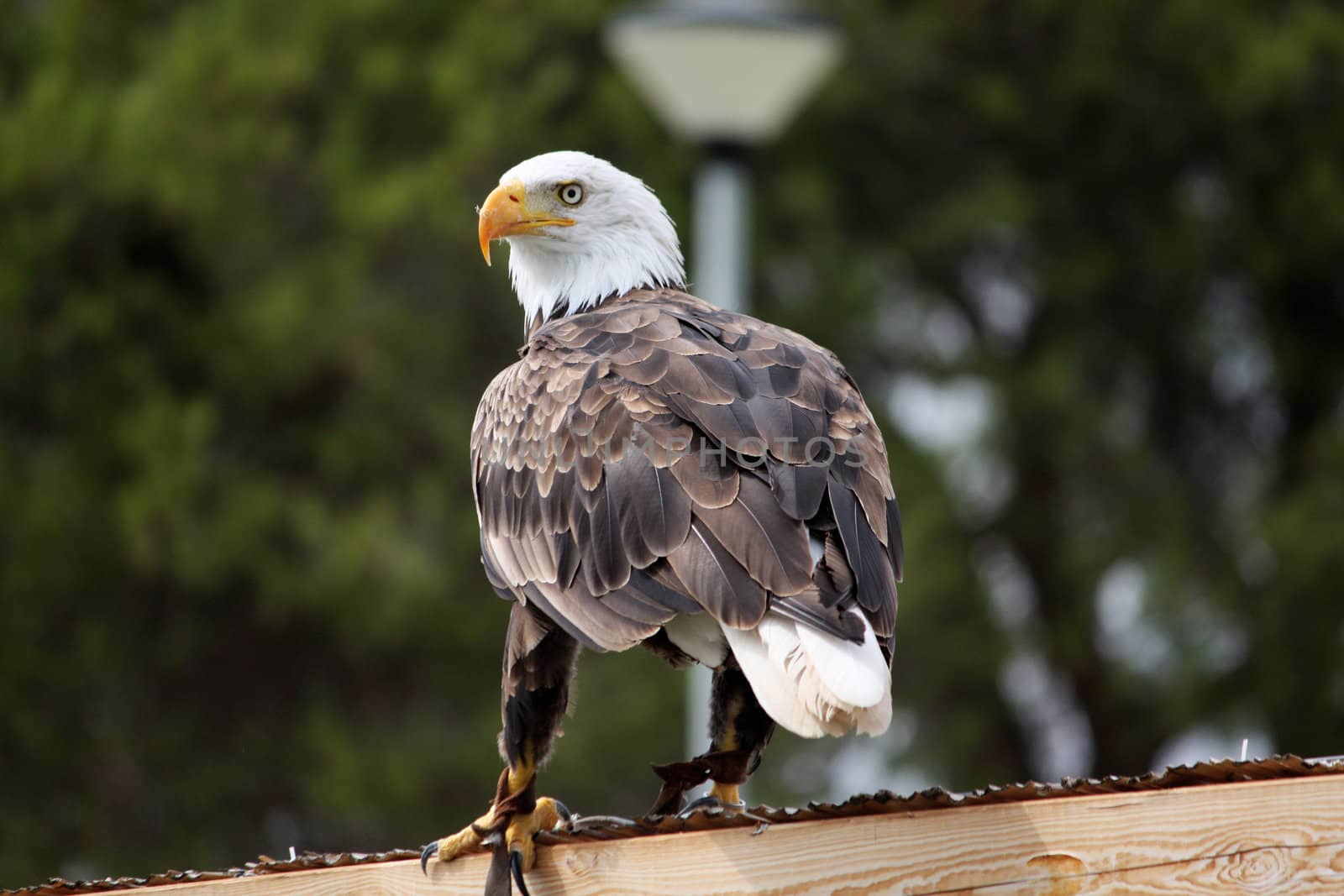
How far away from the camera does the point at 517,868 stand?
3.60 meters

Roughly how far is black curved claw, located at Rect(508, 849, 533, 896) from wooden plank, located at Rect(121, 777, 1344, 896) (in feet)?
1.75

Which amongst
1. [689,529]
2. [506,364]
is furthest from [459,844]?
[506,364]

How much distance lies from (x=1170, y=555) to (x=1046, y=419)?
3.69 feet

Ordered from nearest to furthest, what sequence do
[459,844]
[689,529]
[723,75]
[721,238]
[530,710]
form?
1. [689,529]
2. [459,844]
3. [530,710]
4. [721,238]
5. [723,75]

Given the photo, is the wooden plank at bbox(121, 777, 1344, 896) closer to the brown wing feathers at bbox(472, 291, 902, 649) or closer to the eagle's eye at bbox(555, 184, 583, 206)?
the brown wing feathers at bbox(472, 291, 902, 649)

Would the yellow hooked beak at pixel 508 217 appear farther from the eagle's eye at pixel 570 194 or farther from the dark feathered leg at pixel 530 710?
the dark feathered leg at pixel 530 710

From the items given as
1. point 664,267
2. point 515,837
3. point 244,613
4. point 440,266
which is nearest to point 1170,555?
point 440,266

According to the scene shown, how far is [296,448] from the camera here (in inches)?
445

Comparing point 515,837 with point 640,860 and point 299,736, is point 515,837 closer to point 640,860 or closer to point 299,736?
point 640,860

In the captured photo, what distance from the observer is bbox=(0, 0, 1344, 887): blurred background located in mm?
10891

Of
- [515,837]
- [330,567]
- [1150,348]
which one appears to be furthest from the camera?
[1150,348]

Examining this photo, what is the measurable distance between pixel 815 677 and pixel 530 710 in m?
1.03

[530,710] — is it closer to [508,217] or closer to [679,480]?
[679,480]

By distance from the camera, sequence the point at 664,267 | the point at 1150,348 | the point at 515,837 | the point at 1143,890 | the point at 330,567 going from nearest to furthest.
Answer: the point at 1143,890, the point at 515,837, the point at 664,267, the point at 330,567, the point at 1150,348
